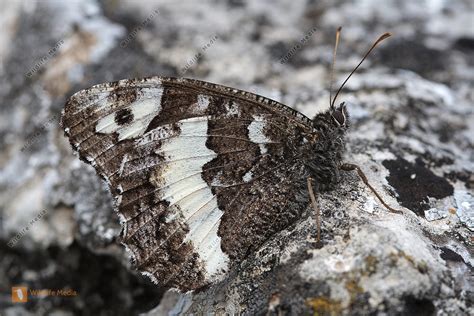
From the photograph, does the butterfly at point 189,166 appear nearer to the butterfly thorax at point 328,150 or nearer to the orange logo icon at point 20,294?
the butterfly thorax at point 328,150

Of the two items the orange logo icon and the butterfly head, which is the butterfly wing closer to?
the butterfly head

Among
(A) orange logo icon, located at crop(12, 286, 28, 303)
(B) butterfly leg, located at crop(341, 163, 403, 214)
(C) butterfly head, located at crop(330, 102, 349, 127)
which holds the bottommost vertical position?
(B) butterfly leg, located at crop(341, 163, 403, 214)

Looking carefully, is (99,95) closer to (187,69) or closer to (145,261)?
(145,261)

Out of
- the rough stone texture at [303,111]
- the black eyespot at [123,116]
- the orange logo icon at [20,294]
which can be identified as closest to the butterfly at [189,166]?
the black eyespot at [123,116]

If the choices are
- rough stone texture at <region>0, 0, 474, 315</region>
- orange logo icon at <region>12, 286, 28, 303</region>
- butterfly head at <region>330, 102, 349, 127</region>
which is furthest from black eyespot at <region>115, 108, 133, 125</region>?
orange logo icon at <region>12, 286, 28, 303</region>

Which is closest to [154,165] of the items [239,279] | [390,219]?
[239,279]

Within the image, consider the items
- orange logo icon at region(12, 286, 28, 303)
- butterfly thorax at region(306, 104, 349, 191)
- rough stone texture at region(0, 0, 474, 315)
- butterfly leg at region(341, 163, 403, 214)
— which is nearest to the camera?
rough stone texture at region(0, 0, 474, 315)
